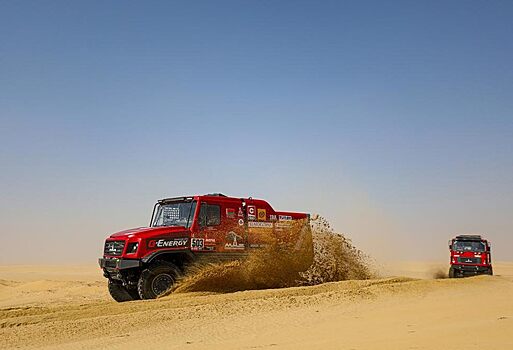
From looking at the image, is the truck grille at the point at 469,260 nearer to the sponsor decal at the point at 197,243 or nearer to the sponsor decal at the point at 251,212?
the sponsor decal at the point at 251,212

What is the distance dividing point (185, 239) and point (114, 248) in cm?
182

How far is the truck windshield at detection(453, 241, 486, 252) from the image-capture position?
77.3 feet

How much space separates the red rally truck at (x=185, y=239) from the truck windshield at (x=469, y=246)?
36.3ft

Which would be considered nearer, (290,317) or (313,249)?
Answer: (290,317)

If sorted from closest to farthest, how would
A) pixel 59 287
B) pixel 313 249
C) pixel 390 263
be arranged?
pixel 313 249, pixel 59 287, pixel 390 263

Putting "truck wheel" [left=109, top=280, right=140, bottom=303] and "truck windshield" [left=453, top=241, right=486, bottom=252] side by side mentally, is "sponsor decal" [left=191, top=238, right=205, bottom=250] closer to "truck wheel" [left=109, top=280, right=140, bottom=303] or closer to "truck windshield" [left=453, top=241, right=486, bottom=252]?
"truck wheel" [left=109, top=280, right=140, bottom=303]

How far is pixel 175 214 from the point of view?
47.0ft

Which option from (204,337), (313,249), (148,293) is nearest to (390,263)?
(313,249)

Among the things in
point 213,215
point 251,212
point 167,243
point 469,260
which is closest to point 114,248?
point 167,243

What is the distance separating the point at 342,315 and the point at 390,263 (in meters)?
23.2

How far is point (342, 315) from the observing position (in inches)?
414

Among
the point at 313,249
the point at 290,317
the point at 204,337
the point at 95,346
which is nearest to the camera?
the point at 95,346

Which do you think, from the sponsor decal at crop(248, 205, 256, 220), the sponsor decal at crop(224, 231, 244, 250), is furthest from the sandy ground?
the sponsor decal at crop(248, 205, 256, 220)

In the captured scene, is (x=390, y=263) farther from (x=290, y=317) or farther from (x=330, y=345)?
(x=330, y=345)
